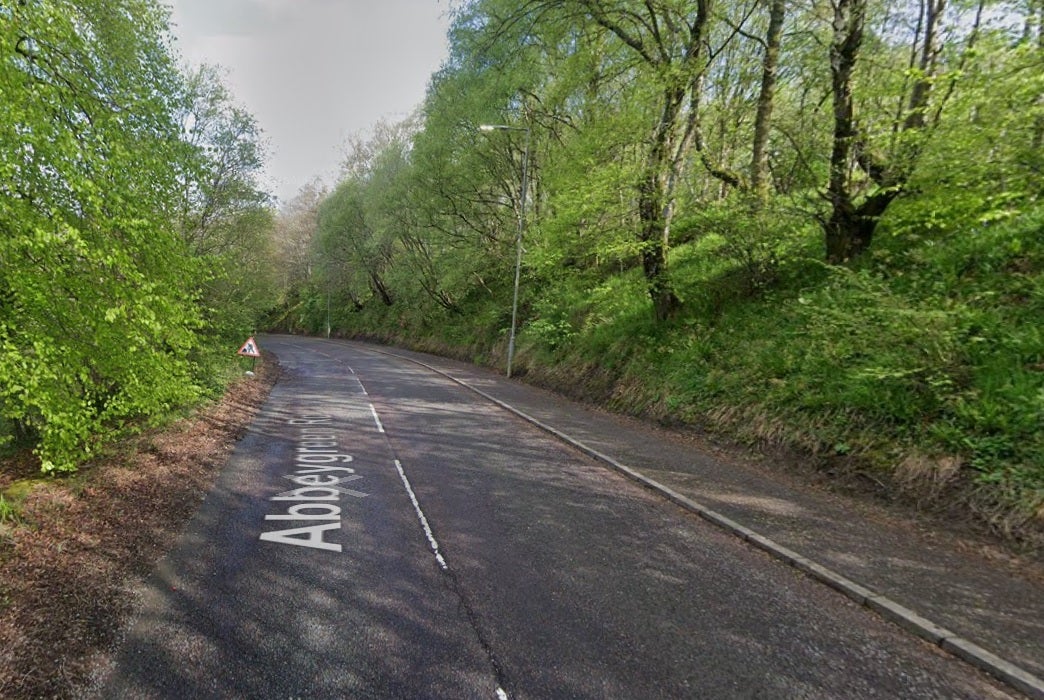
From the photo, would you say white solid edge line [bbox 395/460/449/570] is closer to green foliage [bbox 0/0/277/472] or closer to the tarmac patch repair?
the tarmac patch repair

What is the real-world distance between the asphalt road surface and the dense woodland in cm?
238

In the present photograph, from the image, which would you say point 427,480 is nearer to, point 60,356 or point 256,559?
point 256,559

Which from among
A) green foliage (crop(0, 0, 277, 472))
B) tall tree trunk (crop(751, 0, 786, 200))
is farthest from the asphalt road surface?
tall tree trunk (crop(751, 0, 786, 200))

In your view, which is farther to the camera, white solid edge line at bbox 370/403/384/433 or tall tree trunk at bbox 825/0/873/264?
white solid edge line at bbox 370/403/384/433

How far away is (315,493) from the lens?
6.34m

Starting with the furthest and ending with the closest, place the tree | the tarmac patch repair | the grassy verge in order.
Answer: the grassy verge < the tarmac patch repair < the tree

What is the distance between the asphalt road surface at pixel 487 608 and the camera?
9.98 feet

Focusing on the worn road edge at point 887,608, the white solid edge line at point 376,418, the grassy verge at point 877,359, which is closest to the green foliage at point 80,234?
the white solid edge line at point 376,418

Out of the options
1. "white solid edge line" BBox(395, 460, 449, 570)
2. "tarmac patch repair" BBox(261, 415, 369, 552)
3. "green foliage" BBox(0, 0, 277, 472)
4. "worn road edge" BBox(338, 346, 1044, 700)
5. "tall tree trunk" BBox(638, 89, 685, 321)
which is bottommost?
"tarmac patch repair" BBox(261, 415, 369, 552)

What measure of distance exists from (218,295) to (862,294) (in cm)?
1719

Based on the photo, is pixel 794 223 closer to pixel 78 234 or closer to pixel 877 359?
pixel 877 359

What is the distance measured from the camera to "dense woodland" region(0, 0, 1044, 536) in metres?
4.85

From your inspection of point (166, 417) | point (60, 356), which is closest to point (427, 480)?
point (60, 356)

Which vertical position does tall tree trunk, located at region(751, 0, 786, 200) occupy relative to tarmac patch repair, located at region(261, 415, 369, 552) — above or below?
above
